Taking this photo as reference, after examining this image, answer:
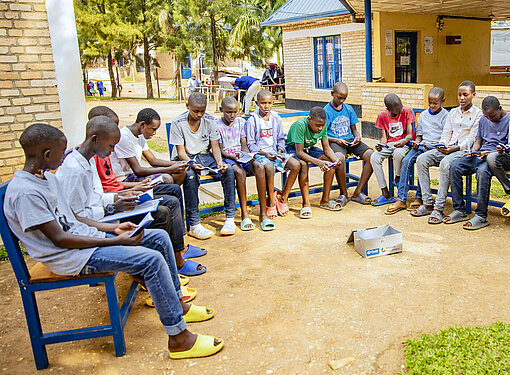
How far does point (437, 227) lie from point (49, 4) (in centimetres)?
529

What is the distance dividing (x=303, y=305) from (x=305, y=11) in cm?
1499

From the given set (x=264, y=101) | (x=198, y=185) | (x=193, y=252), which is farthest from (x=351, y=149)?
(x=193, y=252)

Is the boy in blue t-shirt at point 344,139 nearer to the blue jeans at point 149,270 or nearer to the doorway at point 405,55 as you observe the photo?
the blue jeans at point 149,270

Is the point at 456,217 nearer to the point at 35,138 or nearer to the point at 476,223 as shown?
the point at 476,223

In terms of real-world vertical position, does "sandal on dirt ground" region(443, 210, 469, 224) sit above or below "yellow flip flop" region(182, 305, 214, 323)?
above

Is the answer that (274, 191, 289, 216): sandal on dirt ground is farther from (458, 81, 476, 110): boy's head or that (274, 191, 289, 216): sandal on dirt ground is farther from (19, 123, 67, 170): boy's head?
(19, 123, 67, 170): boy's head

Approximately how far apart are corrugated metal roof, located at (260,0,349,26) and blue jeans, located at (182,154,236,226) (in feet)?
35.3

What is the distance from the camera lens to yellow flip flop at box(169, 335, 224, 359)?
329cm

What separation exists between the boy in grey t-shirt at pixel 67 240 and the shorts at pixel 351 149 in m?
3.74

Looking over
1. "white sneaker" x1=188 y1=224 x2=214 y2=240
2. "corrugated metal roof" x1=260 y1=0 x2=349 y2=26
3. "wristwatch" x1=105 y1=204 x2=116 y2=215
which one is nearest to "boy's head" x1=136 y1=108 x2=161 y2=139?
"wristwatch" x1=105 y1=204 x2=116 y2=215

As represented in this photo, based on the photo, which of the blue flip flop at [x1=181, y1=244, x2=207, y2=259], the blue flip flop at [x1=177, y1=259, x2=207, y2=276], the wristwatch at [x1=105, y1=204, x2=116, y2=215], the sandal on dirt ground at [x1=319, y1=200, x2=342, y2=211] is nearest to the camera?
the wristwatch at [x1=105, y1=204, x2=116, y2=215]

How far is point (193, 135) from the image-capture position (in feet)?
19.2

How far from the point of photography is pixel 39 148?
9.95ft

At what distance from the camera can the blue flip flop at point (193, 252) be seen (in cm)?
512
